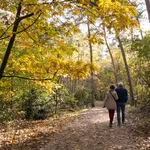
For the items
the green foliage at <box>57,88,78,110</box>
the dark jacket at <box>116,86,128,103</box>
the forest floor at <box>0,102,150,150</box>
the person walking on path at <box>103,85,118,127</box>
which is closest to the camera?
the forest floor at <box>0,102,150,150</box>

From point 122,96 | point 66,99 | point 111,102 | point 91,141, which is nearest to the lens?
point 91,141

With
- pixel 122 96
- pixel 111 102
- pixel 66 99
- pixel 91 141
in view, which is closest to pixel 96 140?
pixel 91 141

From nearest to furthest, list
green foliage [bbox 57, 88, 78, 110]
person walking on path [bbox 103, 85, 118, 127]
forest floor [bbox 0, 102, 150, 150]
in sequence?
forest floor [bbox 0, 102, 150, 150]
person walking on path [bbox 103, 85, 118, 127]
green foliage [bbox 57, 88, 78, 110]

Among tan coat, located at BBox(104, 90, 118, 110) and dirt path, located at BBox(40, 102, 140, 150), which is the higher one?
tan coat, located at BBox(104, 90, 118, 110)

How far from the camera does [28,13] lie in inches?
219

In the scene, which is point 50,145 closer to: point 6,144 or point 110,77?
point 6,144

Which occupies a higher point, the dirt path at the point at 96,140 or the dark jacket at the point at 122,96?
the dark jacket at the point at 122,96

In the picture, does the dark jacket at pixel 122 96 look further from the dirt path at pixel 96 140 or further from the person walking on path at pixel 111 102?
the dirt path at pixel 96 140

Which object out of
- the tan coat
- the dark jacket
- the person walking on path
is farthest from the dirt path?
the dark jacket

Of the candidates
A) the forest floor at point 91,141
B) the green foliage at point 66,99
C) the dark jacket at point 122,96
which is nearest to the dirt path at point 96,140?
the forest floor at point 91,141

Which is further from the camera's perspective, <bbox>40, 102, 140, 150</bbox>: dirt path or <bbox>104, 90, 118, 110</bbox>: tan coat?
<bbox>104, 90, 118, 110</bbox>: tan coat

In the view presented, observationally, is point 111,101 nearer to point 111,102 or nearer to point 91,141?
point 111,102

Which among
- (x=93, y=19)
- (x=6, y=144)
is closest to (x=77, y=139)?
(x=6, y=144)

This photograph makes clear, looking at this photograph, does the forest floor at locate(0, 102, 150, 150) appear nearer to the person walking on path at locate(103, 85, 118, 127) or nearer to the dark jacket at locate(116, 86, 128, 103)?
the person walking on path at locate(103, 85, 118, 127)
